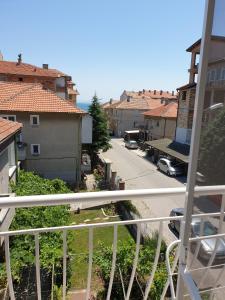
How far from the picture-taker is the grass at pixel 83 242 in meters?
5.88

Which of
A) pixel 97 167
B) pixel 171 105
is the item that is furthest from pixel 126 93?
pixel 97 167

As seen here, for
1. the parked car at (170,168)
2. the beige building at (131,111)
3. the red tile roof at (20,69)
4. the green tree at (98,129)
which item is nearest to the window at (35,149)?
the green tree at (98,129)

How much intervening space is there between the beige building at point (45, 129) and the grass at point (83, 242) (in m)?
5.41

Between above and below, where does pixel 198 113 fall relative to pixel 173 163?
above

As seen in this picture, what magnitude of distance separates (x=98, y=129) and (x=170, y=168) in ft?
22.5

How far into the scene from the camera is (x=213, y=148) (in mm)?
1136

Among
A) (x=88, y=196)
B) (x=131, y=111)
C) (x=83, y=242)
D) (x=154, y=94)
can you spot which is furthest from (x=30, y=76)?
(x=88, y=196)

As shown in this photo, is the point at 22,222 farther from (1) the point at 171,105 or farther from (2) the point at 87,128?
(1) the point at 171,105

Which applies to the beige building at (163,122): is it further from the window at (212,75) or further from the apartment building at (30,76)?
the window at (212,75)

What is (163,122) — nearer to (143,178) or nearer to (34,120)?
(143,178)

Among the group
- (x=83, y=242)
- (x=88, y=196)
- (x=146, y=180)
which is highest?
(x=88, y=196)

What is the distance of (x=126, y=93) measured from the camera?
43.5 metres

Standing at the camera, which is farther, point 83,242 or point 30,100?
point 30,100

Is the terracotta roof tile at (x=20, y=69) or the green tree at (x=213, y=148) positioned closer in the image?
the green tree at (x=213, y=148)
